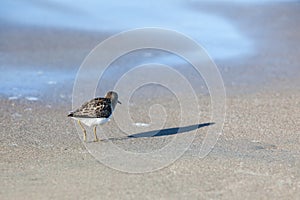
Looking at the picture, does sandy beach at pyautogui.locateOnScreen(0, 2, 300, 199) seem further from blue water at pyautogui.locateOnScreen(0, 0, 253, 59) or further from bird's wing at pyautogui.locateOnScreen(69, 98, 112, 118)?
blue water at pyautogui.locateOnScreen(0, 0, 253, 59)

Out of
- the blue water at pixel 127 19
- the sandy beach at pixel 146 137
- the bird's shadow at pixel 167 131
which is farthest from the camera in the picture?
the blue water at pixel 127 19

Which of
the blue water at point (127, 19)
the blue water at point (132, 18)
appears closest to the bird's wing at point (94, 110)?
the blue water at point (127, 19)

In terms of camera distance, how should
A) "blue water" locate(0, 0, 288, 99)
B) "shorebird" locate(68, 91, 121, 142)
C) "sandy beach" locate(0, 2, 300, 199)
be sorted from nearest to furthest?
"sandy beach" locate(0, 2, 300, 199)
"shorebird" locate(68, 91, 121, 142)
"blue water" locate(0, 0, 288, 99)

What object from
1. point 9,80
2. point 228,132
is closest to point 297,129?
point 228,132

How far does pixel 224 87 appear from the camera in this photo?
9.58m

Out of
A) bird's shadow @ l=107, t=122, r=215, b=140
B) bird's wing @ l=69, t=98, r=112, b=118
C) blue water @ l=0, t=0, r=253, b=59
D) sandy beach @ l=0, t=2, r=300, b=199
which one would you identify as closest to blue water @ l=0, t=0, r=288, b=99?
blue water @ l=0, t=0, r=253, b=59

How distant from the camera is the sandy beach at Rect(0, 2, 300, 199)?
541 cm

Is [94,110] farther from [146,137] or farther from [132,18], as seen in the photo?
[132,18]

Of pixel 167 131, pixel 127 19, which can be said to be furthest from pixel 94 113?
pixel 127 19

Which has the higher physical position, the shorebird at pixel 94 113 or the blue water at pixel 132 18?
the blue water at pixel 132 18

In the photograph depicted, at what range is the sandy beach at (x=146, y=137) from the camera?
17.7 ft

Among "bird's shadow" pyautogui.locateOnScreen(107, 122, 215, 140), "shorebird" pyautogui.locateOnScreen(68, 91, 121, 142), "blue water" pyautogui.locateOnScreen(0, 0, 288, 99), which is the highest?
"blue water" pyautogui.locateOnScreen(0, 0, 288, 99)

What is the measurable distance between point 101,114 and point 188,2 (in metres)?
8.95

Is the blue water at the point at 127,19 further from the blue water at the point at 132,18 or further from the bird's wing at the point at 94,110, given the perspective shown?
the bird's wing at the point at 94,110
